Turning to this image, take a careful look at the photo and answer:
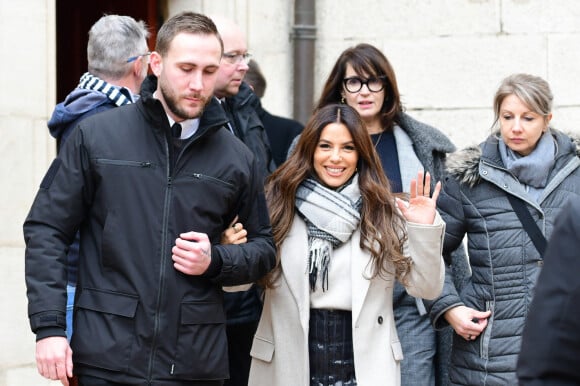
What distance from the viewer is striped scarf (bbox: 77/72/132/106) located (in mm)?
5059

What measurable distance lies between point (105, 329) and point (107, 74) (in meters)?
1.33

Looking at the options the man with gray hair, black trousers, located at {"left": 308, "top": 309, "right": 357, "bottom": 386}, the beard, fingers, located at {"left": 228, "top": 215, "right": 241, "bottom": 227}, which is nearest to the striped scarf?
the man with gray hair

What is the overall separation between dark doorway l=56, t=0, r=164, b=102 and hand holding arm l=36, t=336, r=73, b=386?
14.1ft

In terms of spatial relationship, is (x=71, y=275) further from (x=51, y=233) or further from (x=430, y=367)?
(x=430, y=367)

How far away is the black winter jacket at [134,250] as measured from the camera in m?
4.22

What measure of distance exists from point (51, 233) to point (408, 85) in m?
4.19

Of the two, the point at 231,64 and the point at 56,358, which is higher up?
the point at 231,64

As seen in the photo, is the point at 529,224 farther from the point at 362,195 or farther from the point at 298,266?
the point at 298,266

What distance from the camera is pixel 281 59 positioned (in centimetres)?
834

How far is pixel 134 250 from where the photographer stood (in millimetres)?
4262

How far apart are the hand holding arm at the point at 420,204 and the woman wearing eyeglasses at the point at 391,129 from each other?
0.71m

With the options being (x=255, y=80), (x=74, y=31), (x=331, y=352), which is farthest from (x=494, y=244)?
(x=74, y=31)

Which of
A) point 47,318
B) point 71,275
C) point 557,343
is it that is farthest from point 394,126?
point 557,343

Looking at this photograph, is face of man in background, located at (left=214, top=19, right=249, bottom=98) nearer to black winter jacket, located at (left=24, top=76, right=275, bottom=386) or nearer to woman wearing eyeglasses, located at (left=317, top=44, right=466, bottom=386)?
woman wearing eyeglasses, located at (left=317, top=44, right=466, bottom=386)
